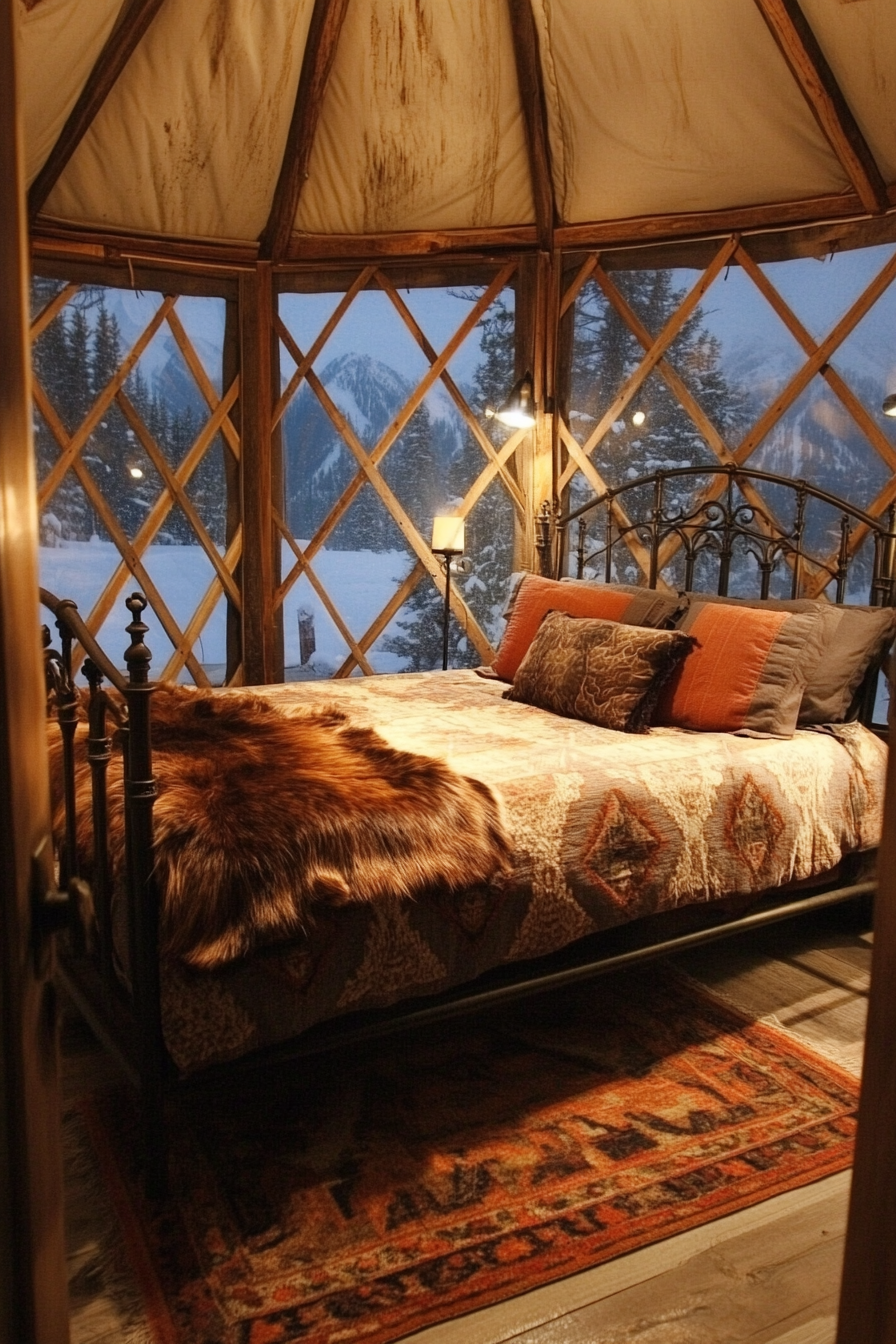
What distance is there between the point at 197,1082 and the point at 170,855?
0.38m

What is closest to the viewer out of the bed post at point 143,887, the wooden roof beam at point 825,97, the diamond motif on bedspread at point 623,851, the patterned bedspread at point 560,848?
the bed post at point 143,887

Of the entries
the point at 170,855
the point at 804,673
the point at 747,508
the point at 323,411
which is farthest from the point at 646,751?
the point at 323,411

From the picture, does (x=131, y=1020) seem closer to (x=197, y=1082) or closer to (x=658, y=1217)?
(x=197, y=1082)

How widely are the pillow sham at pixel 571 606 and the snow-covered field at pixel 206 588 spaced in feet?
3.32

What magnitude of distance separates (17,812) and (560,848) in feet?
4.92

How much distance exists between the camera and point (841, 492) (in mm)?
3523

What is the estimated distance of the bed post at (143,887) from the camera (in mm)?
1589

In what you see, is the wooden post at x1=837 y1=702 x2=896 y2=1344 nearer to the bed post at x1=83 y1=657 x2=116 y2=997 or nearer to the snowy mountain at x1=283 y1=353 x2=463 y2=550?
the bed post at x1=83 y1=657 x2=116 y2=997

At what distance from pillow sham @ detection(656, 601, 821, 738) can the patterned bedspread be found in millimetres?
89

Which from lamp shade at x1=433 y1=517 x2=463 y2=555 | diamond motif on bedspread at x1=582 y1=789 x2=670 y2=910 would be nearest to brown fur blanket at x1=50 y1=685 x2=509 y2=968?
diamond motif on bedspread at x1=582 y1=789 x2=670 y2=910

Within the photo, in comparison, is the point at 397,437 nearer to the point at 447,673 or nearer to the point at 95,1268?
the point at 447,673

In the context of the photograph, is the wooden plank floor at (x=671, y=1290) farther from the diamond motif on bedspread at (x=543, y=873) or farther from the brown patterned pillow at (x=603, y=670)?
the brown patterned pillow at (x=603, y=670)

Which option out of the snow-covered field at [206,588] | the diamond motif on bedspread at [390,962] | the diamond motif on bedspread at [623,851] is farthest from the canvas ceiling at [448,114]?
the diamond motif on bedspread at [390,962]

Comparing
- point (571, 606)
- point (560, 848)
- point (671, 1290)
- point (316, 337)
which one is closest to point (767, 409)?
point (571, 606)
